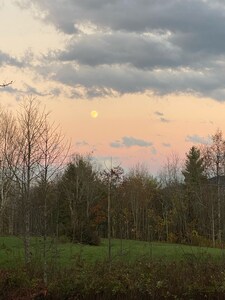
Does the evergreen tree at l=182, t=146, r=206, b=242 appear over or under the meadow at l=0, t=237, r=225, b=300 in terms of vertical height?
over

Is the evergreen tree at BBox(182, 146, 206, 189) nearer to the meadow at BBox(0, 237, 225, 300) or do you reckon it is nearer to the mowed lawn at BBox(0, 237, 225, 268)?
the mowed lawn at BBox(0, 237, 225, 268)

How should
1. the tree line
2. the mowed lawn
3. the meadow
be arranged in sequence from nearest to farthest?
1. the meadow
2. the mowed lawn
3. the tree line

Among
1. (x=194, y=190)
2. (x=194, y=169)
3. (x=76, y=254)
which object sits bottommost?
(x=76, y=254)

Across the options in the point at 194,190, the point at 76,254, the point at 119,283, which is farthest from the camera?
the point at 194,190

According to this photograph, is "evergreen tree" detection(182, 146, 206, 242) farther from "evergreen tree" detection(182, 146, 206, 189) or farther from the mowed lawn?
the mowed lawn

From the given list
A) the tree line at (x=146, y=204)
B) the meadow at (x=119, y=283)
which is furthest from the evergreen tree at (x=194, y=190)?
the meadow at (x=119, y=283)

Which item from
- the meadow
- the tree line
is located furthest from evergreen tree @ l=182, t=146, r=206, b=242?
the meadow

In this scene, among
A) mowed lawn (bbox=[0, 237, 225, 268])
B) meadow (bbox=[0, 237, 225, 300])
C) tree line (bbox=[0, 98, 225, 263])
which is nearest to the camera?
meadow (bbox=[0, 237, 225, 300])

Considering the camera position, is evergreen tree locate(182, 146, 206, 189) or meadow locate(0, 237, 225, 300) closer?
meadow locate(0, 237, 225, 300)

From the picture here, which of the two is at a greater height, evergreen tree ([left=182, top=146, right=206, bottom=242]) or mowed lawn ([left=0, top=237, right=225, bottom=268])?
evergreen tree ([left=182, top=146, right=206, bottom=242])

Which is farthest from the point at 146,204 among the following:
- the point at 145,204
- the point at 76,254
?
the point at 76,254

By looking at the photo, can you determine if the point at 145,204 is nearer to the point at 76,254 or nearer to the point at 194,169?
the point at 194,169

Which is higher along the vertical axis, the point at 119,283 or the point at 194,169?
the point at 194,169

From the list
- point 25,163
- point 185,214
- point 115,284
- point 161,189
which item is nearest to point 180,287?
point 115,284
